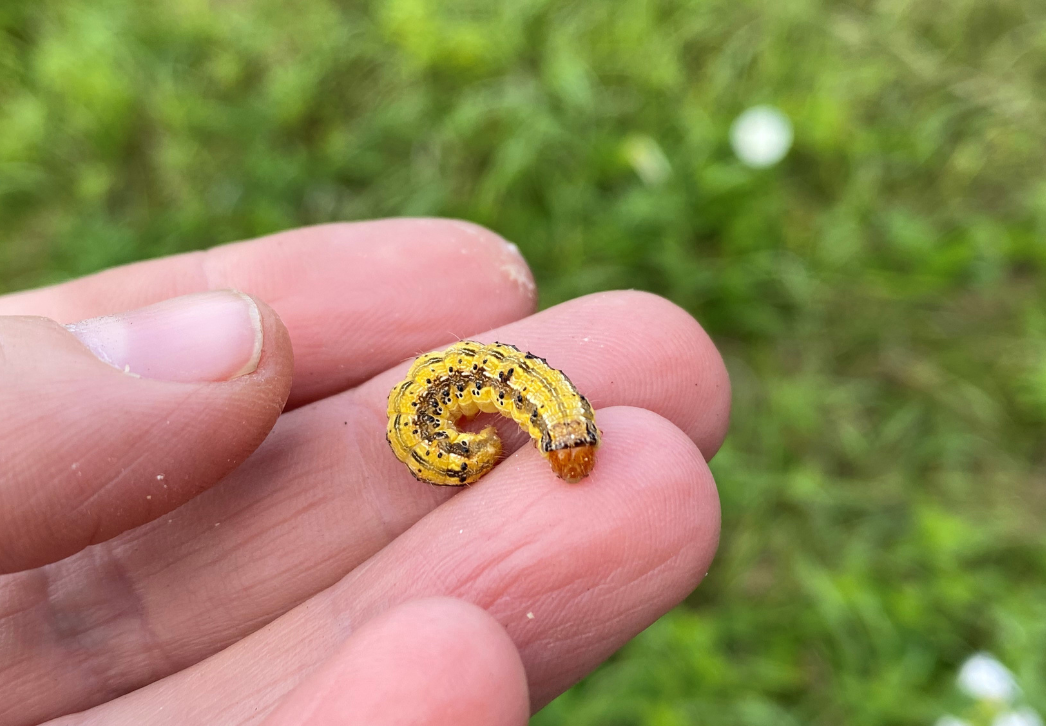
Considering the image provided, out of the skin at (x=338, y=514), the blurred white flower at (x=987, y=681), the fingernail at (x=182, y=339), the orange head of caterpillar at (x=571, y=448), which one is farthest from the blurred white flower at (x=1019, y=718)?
the fingernail at (x=182, y=339)

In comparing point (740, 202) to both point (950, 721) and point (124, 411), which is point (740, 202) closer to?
point (950, 721)

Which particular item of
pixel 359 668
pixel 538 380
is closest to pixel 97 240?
pixel 538 380

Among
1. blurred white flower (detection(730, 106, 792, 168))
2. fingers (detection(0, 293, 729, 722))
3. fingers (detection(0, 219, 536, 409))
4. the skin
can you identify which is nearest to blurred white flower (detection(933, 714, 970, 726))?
the skin

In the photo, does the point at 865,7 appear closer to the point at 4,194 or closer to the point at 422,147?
the point at 422,147

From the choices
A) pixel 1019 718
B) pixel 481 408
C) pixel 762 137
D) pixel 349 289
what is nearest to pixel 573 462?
pixel 481 408

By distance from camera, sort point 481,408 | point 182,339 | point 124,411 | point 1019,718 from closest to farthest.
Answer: point 124,411, point 182,339, point 481,408, point 1019,718

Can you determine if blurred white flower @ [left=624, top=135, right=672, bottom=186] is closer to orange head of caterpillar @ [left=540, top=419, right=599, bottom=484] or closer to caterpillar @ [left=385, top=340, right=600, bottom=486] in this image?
caterpillar @ [left=385, top=340, right=600, bottom=486]
